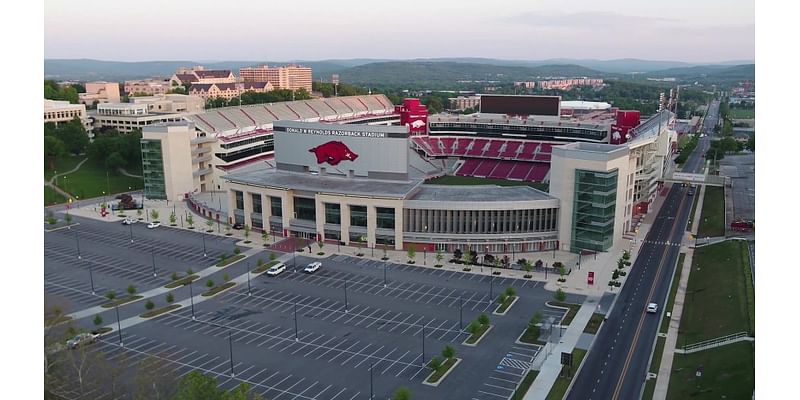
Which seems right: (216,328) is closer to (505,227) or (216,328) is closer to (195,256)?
(195,256)

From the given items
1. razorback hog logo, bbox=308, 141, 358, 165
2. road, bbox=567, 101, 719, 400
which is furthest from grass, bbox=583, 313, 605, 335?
razorback hog logo, bbox=308, 141, 358, 165

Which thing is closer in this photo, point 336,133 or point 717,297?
point 717,297

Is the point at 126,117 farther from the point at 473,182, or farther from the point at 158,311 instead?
the point at 158,311

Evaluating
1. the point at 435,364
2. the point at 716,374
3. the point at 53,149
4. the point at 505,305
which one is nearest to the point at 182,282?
the point at 435,364

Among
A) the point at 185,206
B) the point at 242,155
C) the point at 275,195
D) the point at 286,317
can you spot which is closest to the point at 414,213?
the point at 275,195

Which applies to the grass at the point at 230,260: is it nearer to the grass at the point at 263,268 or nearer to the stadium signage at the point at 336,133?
the grass at the point at 263,268

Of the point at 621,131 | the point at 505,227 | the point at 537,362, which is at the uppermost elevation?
the point at 621,131

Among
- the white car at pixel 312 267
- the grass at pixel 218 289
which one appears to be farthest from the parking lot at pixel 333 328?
the grass at pixel 218 289

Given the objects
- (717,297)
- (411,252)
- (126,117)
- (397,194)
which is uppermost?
(126,117)
